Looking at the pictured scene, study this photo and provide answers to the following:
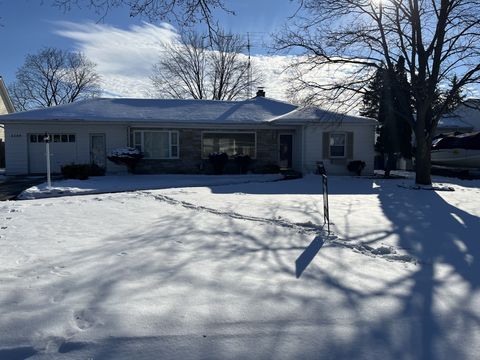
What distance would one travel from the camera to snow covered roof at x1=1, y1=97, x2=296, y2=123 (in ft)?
63.2

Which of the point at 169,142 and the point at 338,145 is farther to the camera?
the point at 338,145

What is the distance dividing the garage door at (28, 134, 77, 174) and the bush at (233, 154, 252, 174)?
7.82 metres

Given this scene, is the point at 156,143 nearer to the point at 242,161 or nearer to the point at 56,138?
the point at 242,161

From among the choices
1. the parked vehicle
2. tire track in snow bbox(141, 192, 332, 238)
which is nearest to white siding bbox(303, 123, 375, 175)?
the parked vehicle

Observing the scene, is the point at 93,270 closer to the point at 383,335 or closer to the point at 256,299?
the point at 256,299

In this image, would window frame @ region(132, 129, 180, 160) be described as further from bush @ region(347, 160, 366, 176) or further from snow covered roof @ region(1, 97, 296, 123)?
bush @ region(347, 160, 366, 176)

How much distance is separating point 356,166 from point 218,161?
6.84 m

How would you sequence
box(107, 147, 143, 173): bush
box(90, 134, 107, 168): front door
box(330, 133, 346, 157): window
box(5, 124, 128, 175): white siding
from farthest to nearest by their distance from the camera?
→ box(330, 133, 346, 157): window → box(90, 134, 107, 168): front door → box(5, 124, 128, 175): white siding → box(107, 147, 143, 173): bush

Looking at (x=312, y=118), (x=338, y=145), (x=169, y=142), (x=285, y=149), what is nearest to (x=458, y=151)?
(x=338, y=145)

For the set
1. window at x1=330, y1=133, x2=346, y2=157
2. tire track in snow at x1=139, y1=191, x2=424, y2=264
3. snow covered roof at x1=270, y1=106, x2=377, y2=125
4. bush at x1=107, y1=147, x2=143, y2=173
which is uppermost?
snow covered roof at x1=270, y1=106, x2=377, y2=125

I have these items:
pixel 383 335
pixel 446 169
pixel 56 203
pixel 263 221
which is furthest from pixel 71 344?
pixel 446 169

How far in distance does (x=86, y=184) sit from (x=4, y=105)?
2446 centimetres

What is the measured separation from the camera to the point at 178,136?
67.0 ft

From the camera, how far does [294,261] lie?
17.1 feet
